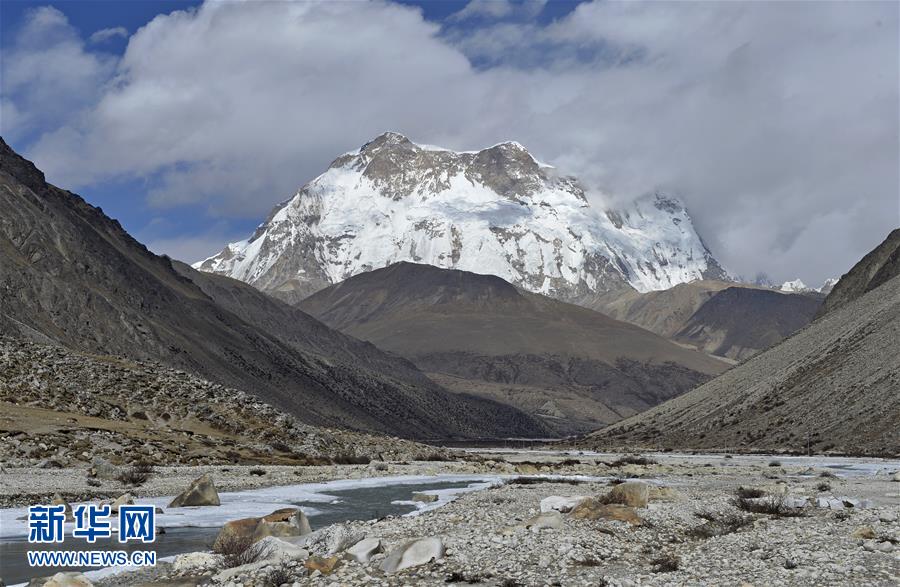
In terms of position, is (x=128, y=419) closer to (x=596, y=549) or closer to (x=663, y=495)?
(x=663, y=495)

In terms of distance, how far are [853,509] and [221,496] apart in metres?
26.6

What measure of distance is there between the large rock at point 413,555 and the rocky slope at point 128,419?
33.3 m

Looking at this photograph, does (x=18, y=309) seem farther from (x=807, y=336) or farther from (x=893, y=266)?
(x=893, y=266)

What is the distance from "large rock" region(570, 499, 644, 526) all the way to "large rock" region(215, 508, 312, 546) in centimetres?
810

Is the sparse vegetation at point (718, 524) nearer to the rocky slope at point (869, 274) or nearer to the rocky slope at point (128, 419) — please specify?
the rocky slope at point (128, 419)

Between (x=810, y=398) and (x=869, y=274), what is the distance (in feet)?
189

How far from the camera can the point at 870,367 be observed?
10494 centimetres

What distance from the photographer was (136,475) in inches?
1784

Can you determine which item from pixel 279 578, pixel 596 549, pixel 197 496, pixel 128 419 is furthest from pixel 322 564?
pixel 128 419

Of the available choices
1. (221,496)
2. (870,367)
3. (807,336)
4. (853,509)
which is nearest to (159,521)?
(221,496)

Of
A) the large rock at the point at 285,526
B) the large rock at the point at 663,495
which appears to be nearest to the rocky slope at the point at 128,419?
the large rock at the point at 285,526

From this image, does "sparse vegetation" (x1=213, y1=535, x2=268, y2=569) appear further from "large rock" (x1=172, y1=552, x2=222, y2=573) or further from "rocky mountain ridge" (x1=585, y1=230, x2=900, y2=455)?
"rocky mountain ridge" (x1=585, y1=230, x2=900, y2=455)

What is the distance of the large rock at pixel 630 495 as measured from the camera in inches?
1234

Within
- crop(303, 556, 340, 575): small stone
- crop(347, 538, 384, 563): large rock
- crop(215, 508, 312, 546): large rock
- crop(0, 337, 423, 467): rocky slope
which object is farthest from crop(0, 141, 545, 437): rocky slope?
crop(303, 556, 340, 575): small stone
